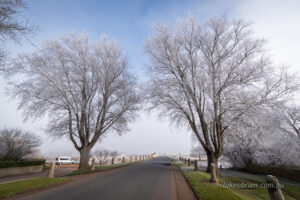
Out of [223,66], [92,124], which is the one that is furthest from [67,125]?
[223,66]

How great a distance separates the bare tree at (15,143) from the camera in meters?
19.3

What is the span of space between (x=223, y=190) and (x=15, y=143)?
25.2m

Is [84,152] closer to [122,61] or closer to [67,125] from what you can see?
[67,125]

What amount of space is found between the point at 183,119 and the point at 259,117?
7.41m

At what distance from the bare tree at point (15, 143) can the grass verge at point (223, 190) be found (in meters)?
21.4

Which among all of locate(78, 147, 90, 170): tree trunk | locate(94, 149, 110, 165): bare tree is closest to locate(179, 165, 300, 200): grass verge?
locate(78, 147, 90, 170): tree trunk

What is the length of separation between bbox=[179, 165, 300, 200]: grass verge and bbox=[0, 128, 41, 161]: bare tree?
A: 70.2ft

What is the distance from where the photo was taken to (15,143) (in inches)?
802

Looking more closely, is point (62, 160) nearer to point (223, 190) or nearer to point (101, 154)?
point (101, 154)

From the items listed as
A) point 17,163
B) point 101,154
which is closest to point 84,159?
point 17,163

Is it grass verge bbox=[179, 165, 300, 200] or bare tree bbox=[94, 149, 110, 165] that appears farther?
bare tree bbox=[94, 149, 110, 165]

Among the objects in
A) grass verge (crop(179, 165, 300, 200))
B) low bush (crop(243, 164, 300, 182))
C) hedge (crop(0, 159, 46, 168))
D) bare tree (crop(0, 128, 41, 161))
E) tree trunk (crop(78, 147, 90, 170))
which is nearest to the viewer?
grass verge (crop(179, 165, 300, 200))

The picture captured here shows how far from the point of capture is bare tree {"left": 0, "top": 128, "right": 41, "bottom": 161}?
19328mm

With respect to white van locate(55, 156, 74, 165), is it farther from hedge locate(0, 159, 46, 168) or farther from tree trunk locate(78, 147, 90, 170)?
tree trunk locate(78, 147, 90, 170)
